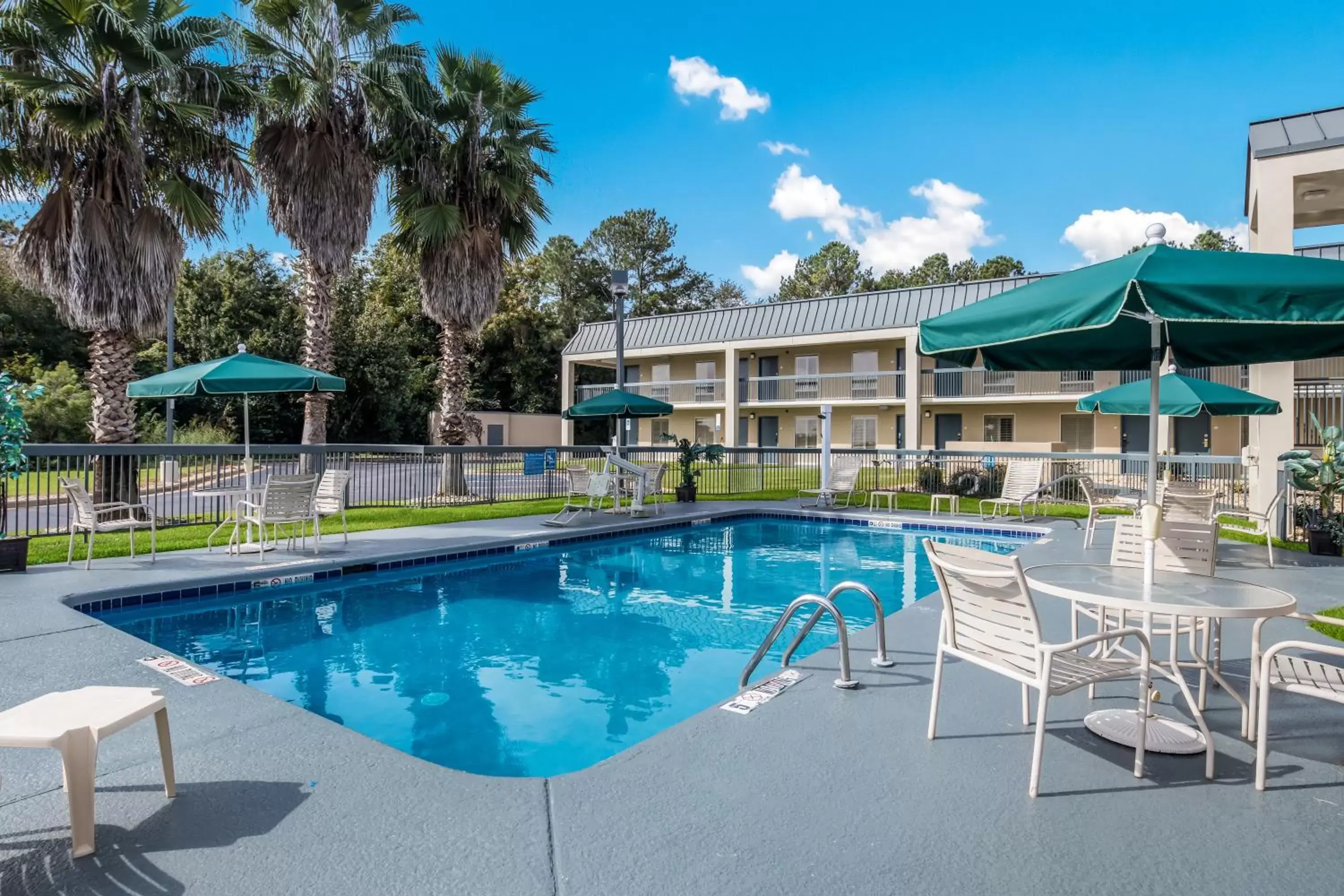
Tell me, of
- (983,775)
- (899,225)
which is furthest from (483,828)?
(899,225)

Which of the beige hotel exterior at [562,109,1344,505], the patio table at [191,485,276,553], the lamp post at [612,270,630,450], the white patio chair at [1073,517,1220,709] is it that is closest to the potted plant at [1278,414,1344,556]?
the white patio chair at [1073,517,1220,709]

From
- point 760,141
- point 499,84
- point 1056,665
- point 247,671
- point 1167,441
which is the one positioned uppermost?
point 760,141

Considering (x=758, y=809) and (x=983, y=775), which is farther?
(x=983, y=775)

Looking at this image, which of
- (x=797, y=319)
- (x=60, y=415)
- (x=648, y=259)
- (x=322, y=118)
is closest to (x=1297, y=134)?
(x=322, y=118)

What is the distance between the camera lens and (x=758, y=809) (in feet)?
9.20

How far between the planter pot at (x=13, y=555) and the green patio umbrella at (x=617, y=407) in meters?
7.37

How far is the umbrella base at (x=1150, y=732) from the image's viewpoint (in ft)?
11.0

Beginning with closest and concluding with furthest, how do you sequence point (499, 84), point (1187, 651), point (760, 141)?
1. point (1187, 651)
2. point (499, 84)
3. point (760, 141)

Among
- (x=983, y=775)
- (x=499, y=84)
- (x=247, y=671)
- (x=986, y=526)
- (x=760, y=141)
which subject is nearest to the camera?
(x=983, y=775)

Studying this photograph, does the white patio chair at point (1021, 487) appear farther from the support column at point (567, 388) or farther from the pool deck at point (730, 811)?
the support column at point (567, 388)

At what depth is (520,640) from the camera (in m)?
6.49

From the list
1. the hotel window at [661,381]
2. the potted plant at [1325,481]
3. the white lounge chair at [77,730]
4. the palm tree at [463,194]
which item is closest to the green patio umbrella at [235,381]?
the palm tree at [463,194]

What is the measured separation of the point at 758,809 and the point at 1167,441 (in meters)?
24.6

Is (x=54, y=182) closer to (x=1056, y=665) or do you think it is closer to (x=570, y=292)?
(x=1056, y=665)
